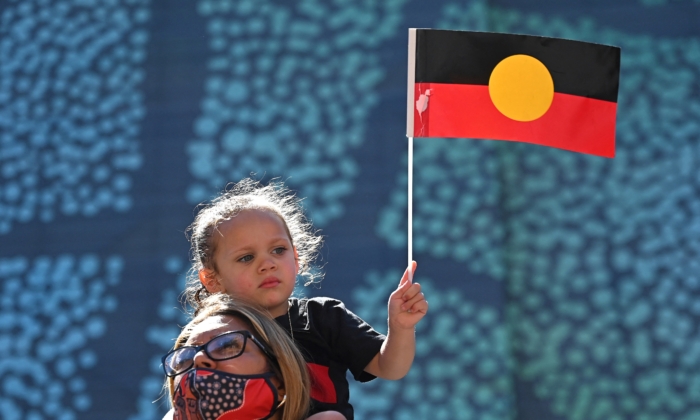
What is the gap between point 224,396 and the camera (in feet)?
5.03

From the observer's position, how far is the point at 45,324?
3.47 meters

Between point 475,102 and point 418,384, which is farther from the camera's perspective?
point 418,384

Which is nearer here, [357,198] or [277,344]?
[277,344]

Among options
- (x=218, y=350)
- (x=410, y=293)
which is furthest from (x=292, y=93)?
(x=218, y=350)

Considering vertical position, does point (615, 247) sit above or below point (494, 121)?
below

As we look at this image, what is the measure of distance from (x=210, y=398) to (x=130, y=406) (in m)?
1.96

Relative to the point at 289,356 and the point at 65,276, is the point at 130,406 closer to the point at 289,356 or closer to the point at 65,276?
the point at 65,276

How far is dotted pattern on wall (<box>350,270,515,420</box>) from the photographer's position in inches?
122

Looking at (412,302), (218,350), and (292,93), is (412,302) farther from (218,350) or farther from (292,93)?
(292,93)

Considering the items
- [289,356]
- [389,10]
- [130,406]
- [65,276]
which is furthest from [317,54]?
[289,356]

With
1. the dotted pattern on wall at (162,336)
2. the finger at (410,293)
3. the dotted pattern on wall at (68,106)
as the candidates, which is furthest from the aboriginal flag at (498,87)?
the dotted pattern on wall at (68,106)

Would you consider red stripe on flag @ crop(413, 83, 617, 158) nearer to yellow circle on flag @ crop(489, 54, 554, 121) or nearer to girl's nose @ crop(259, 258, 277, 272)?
yellow circle on flag @ crop(489, 54, 554, 121)

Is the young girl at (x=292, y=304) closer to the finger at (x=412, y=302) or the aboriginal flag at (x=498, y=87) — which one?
the finger at (x=412, y=302)

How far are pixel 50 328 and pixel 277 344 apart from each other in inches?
84.4
